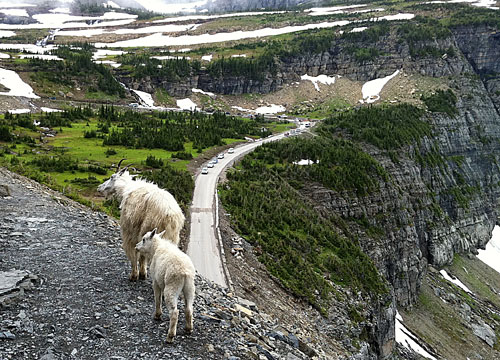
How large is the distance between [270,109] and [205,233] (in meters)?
110

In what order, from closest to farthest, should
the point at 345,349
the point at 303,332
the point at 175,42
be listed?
the point at 303,332, the point at 345,349, the point at 175,42

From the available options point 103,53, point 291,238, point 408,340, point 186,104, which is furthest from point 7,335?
point 103,53

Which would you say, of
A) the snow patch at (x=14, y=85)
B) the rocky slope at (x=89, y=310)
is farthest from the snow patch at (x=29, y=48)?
the rocky slope at (x=89, y=310)

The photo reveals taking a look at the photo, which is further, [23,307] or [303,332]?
[303,332]

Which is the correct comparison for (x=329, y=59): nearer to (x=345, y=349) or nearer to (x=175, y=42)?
(x=175, y=42)

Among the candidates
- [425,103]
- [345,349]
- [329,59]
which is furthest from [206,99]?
[345,349]

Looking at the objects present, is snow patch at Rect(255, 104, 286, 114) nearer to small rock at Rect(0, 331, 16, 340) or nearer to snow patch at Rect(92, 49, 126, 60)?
snow patch at Rect(92, 49, 126, 60)

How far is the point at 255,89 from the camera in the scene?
141 m

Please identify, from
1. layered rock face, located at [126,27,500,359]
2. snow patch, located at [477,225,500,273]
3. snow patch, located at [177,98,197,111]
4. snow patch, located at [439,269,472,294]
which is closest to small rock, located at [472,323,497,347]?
layered rock face, located at [126,27,500,359]

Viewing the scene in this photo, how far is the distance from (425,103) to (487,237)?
39.5 meters

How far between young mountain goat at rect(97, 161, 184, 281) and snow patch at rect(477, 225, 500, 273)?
319 feet

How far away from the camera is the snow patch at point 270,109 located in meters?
131

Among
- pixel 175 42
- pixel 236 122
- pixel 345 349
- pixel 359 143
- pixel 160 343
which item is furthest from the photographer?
pixel 175 42

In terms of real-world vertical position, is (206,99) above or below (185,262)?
above
